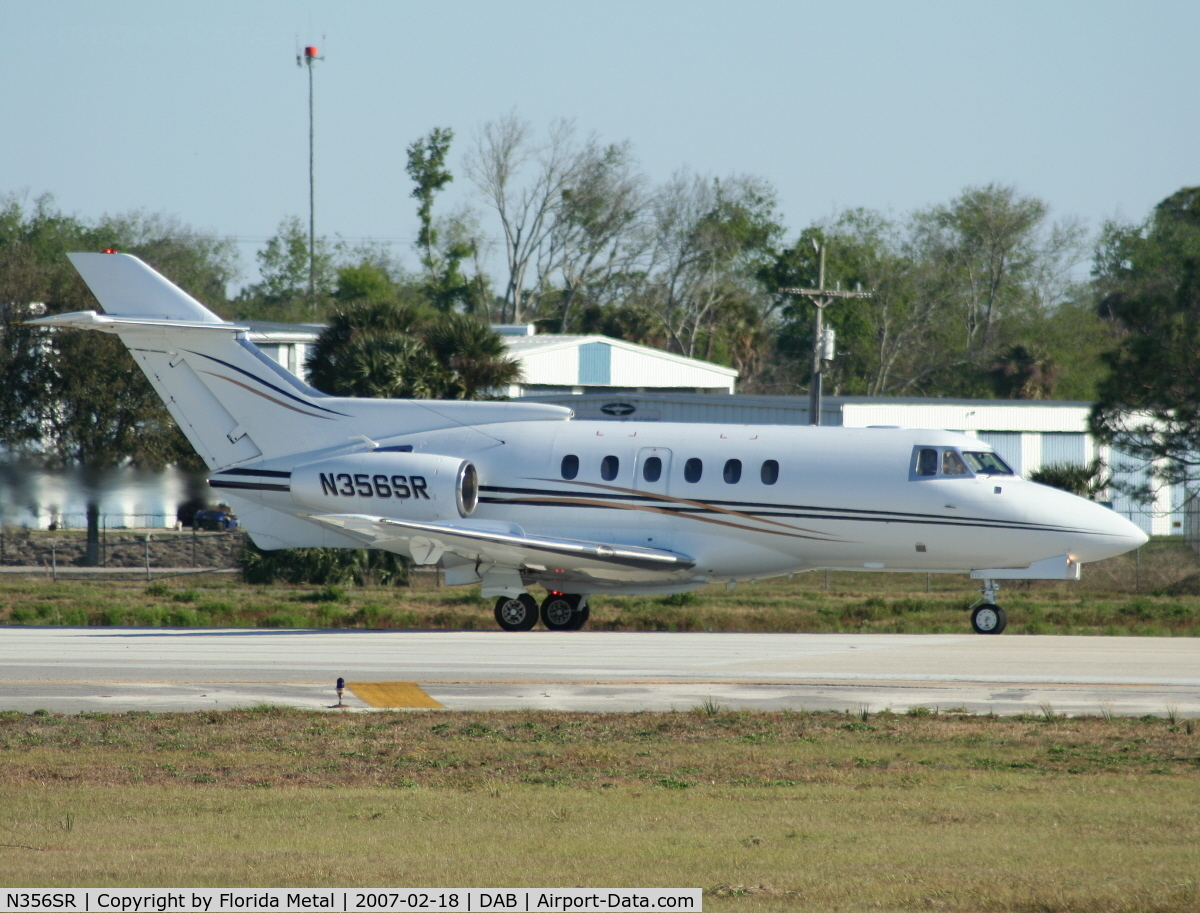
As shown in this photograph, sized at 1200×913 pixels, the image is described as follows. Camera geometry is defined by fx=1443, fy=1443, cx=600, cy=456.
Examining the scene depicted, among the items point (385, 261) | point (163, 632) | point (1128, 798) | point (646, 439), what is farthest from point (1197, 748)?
point (385, 261)

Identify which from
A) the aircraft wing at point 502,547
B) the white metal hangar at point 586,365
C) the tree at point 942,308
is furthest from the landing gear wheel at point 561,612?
the tree at point 942,308

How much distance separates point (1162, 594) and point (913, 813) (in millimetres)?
26530

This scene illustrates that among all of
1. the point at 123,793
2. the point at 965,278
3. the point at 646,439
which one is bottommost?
the point at 123,793

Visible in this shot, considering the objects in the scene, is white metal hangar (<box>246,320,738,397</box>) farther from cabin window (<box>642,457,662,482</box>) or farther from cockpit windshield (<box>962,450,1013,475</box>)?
cockpit windshield (<box>962,450,1013,475</box>)

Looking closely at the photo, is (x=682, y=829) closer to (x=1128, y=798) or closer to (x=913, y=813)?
(x=913, y=813)

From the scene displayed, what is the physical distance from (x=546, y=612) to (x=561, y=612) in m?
0.30

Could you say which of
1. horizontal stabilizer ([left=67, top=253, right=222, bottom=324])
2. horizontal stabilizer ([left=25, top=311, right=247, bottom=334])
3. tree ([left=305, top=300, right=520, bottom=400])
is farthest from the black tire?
tree ([left=305, top=300, right=520, bottom=400])

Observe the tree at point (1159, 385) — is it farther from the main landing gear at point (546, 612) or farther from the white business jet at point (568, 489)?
the main landing gear at point (546, 612)

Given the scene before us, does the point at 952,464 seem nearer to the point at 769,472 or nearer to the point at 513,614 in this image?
the point at 769,472

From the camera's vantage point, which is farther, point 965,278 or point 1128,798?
point 965,278

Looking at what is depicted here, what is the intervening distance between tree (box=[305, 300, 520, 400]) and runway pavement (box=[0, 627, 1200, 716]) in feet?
44.4

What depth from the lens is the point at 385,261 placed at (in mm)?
106688

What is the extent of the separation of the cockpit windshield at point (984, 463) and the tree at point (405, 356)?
51.5 feet

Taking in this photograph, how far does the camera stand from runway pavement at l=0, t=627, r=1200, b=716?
15.5 m
